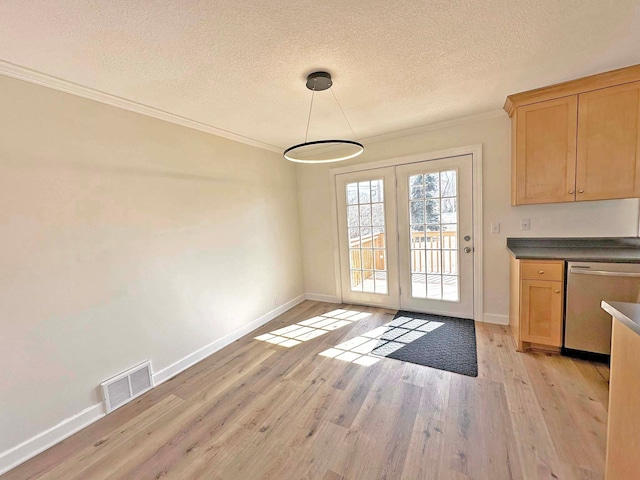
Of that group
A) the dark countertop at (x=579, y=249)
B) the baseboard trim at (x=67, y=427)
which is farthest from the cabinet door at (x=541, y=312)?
the baseboard trim at (x=67, y=427)

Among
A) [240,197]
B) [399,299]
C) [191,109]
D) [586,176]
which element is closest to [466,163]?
[586,176]

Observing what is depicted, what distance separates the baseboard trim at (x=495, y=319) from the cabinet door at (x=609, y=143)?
4.84ft

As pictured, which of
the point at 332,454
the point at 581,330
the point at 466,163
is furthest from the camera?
the point at 466,163

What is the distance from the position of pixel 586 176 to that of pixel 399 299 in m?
2.28

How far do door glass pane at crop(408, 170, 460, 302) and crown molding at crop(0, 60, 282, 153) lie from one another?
240 centimetres

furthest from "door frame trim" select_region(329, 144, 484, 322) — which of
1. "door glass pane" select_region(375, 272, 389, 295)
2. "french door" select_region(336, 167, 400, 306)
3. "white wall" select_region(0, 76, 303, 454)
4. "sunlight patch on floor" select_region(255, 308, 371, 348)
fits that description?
"white wall" select_region(0, 76, 303, 454)

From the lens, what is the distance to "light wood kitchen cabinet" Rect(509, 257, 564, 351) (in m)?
2.36

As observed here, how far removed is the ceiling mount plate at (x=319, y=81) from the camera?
1937 millimetres

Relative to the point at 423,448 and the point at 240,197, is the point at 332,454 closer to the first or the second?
the point at 423,448

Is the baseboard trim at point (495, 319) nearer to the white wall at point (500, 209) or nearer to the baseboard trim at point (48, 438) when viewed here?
the white wall at point (500, 209)

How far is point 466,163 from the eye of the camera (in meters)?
3.12

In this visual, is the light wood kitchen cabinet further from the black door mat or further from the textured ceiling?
the textured ceiling

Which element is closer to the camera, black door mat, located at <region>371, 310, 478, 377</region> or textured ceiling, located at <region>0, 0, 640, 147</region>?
textured ceiling, located at <region>0, 0, 640, 147</region>

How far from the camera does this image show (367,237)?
388cm
